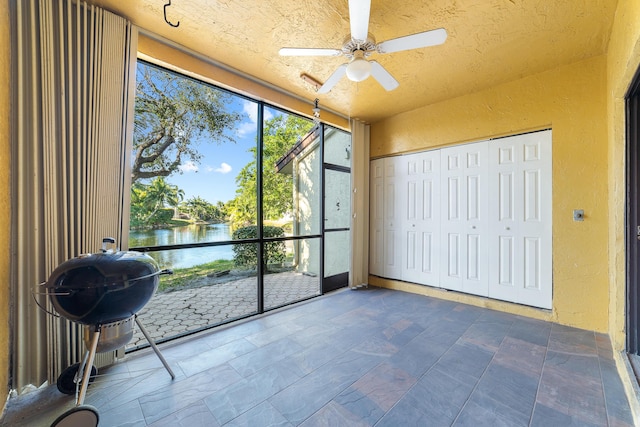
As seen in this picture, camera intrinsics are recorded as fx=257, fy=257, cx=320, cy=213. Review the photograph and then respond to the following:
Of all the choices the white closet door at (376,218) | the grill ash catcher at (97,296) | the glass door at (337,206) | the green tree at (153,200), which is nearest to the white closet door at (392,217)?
the white closet door at (376,218)

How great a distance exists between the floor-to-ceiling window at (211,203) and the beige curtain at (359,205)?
244 mm

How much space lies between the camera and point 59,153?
5.77 ft

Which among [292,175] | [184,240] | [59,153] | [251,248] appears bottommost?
[251,248]

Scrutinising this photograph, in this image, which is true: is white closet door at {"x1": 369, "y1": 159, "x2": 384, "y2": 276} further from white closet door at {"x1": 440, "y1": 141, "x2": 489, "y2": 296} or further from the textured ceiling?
the textured ceiling

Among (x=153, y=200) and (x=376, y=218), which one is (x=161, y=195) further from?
(x=376, y=218)

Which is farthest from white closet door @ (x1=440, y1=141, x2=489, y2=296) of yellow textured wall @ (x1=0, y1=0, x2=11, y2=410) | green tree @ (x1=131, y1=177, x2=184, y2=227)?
→ yellow textured wall @ (x1=0, y1=0, x2=11, y2=410)

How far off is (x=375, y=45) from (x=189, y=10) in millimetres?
1430

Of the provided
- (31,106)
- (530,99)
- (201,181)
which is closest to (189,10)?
(31,106)

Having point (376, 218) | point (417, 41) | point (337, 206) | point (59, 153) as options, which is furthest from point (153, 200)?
point (376, 218)

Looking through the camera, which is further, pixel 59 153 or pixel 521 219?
pixel 521 219

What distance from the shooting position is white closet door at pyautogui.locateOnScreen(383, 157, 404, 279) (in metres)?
4.06

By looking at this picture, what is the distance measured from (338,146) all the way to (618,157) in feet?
10.6

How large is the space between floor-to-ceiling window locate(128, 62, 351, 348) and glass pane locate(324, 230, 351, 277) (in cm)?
3

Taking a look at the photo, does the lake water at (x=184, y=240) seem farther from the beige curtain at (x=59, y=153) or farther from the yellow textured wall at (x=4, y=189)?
the yellow textured wall at (x=4, y=189)
